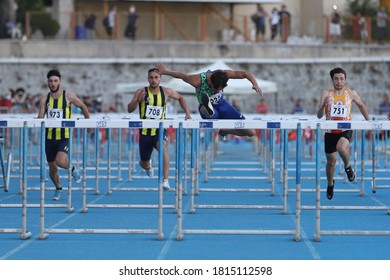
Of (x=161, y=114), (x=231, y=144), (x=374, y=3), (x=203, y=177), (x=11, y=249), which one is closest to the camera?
(x=11, y=249)

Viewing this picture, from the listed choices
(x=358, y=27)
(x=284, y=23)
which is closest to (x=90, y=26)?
(x=284, y=23)

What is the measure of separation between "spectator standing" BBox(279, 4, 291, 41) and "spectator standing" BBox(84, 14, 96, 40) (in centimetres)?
749

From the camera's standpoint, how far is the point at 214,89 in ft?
53.1

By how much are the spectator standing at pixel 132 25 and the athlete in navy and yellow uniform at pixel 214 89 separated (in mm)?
30783

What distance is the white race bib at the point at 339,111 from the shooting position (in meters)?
16.5

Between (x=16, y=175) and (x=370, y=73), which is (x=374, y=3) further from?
(x=16, y=175)

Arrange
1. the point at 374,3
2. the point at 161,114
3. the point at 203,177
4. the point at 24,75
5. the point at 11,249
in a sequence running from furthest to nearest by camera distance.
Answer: the point at 374,3, the point at 24,75, the point at 203,177, the point at 161,114, the point at 11,249

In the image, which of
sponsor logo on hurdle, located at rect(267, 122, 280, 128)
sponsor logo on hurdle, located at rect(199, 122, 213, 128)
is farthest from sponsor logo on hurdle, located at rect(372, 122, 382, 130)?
sponsor logo on hurdle, located at rect(199, 122, 213, 128)

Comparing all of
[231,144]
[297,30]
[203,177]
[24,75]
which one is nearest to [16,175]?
[203,177]

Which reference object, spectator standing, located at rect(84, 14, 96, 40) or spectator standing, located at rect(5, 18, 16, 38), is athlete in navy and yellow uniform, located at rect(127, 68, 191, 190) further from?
spectator standing, located at rect(5, 18, 16, 38)

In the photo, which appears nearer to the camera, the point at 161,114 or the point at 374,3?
the point at 161,114

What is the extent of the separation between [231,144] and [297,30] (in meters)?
8.23

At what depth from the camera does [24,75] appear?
47.5m

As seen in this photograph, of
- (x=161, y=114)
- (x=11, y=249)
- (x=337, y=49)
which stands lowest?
(x=11, y=249)
